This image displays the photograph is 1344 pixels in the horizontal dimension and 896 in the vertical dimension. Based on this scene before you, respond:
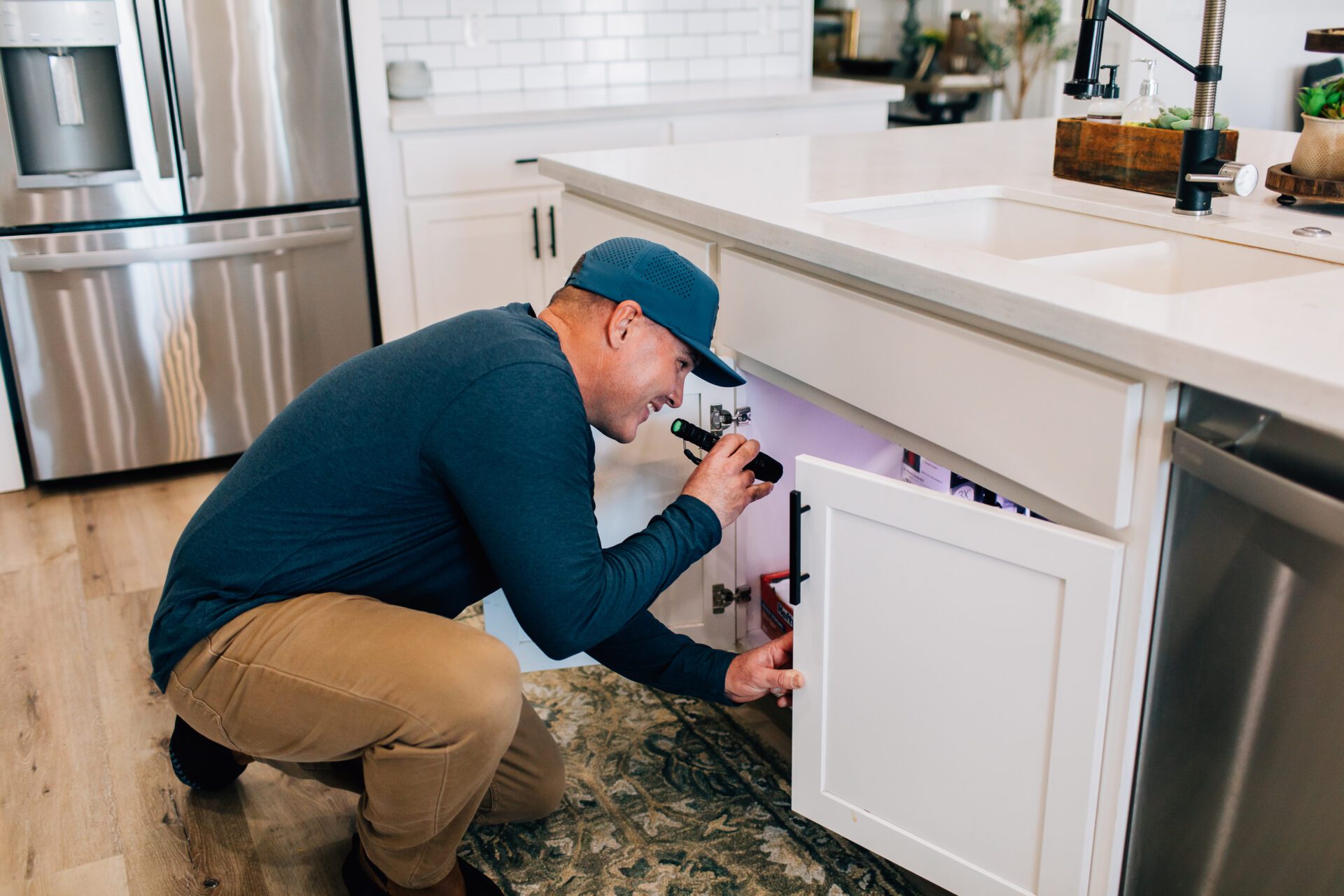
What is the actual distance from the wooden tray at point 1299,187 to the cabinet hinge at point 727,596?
3.09 ft

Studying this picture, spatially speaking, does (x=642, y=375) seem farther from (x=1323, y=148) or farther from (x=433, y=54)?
(x=433, y=54)

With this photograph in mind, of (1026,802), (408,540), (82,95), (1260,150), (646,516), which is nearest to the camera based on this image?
(1026,802)

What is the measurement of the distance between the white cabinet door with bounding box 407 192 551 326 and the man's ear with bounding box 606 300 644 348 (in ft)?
6.57

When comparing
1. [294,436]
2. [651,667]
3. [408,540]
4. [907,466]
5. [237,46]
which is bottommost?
[651,667]

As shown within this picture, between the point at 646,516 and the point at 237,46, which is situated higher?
the point at 237,46

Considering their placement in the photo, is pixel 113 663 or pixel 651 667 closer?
pixel 651 667

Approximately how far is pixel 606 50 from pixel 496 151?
33.9 inches

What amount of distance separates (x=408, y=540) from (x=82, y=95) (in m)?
1.97

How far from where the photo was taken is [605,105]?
333 centimetres

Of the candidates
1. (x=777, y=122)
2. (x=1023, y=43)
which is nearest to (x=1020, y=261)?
(x=777, y=122)

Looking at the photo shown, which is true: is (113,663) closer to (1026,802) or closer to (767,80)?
(1026,802)

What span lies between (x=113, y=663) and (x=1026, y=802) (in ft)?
5.58

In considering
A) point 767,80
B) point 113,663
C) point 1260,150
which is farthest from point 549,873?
point 767,80

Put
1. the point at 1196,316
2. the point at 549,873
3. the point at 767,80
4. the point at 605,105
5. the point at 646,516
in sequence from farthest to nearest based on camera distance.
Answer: the point at 767,80
the point at 605,105
the point at 646,516
the point at 549,873
the point at 1196,316
